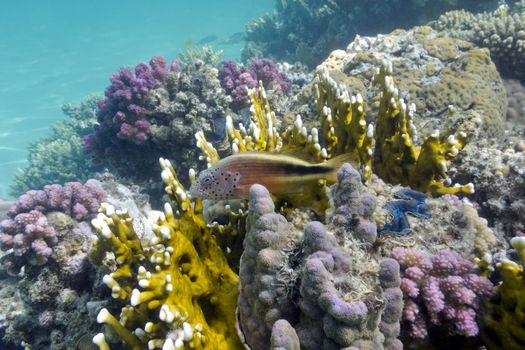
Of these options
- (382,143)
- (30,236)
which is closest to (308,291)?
(382,143)

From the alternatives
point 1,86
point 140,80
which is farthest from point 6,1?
point 140,80

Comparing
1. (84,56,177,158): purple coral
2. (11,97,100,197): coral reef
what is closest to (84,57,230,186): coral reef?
(84,56,177,158): purple coral

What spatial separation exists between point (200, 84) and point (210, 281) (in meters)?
5.03

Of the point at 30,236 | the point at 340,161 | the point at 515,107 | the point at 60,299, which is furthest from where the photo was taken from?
the point at 515,107

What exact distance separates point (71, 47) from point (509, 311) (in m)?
55.7

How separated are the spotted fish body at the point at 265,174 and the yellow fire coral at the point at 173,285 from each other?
0.29 meters

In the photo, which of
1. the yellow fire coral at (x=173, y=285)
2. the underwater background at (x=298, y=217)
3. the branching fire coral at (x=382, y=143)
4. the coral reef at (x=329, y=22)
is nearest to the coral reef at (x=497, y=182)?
the underwater background at (x=298, y=217)

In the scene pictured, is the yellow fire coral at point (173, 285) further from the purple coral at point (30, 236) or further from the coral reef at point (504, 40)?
the coral reef at point (504, 40)

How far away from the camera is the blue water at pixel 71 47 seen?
25141 mm

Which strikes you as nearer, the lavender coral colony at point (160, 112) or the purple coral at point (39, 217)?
the purple coral at point (39, 217)

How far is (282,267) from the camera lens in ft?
6.69

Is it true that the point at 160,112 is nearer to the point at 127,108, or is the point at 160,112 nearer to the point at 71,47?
the point at 127,108

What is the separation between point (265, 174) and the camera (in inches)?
106

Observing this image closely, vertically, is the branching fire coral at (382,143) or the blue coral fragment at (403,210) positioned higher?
the branching fire coral at (382,143)
